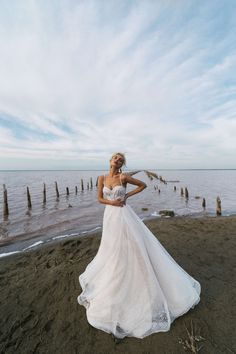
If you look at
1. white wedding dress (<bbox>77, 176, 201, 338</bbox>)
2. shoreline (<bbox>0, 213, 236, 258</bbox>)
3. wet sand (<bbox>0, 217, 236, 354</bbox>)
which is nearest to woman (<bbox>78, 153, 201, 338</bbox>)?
white wedding dress (<bbox>77, 176, 201, 338</bbox>)

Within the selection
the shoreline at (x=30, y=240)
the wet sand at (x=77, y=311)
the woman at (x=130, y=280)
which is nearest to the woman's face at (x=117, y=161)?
the woman at (x=130, y=280)

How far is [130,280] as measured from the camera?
3.41 meters

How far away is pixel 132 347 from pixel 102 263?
1.34m

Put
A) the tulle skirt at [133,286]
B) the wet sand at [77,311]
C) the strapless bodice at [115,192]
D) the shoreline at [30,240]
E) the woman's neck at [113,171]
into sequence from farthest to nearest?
the shoreline at [30,240] < the woman's neck at [113,171] < the strapless bodice at [115,192] < the tulle skirt at [133,286] < the wet sand at [77,311]

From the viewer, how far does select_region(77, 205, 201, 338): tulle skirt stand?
3.20 metres

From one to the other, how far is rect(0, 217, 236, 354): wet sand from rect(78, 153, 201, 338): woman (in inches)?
7.3

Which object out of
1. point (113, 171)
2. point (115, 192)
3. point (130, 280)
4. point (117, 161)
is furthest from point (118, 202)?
point (130, 280)

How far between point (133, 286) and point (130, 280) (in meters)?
0.11

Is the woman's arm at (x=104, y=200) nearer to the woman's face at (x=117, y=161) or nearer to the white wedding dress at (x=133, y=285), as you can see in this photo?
the white wedding dress at (x=133, y=285)

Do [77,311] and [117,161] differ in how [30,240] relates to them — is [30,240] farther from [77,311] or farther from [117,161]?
[117,161]

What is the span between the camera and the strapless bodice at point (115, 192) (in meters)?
3.49

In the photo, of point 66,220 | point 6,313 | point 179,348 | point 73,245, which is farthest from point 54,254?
point 66,220

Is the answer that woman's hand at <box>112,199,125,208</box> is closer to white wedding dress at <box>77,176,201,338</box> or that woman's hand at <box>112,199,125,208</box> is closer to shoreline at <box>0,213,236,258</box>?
white wedding dress at <box>77,176,201,338</box>

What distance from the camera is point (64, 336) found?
3.33 m
